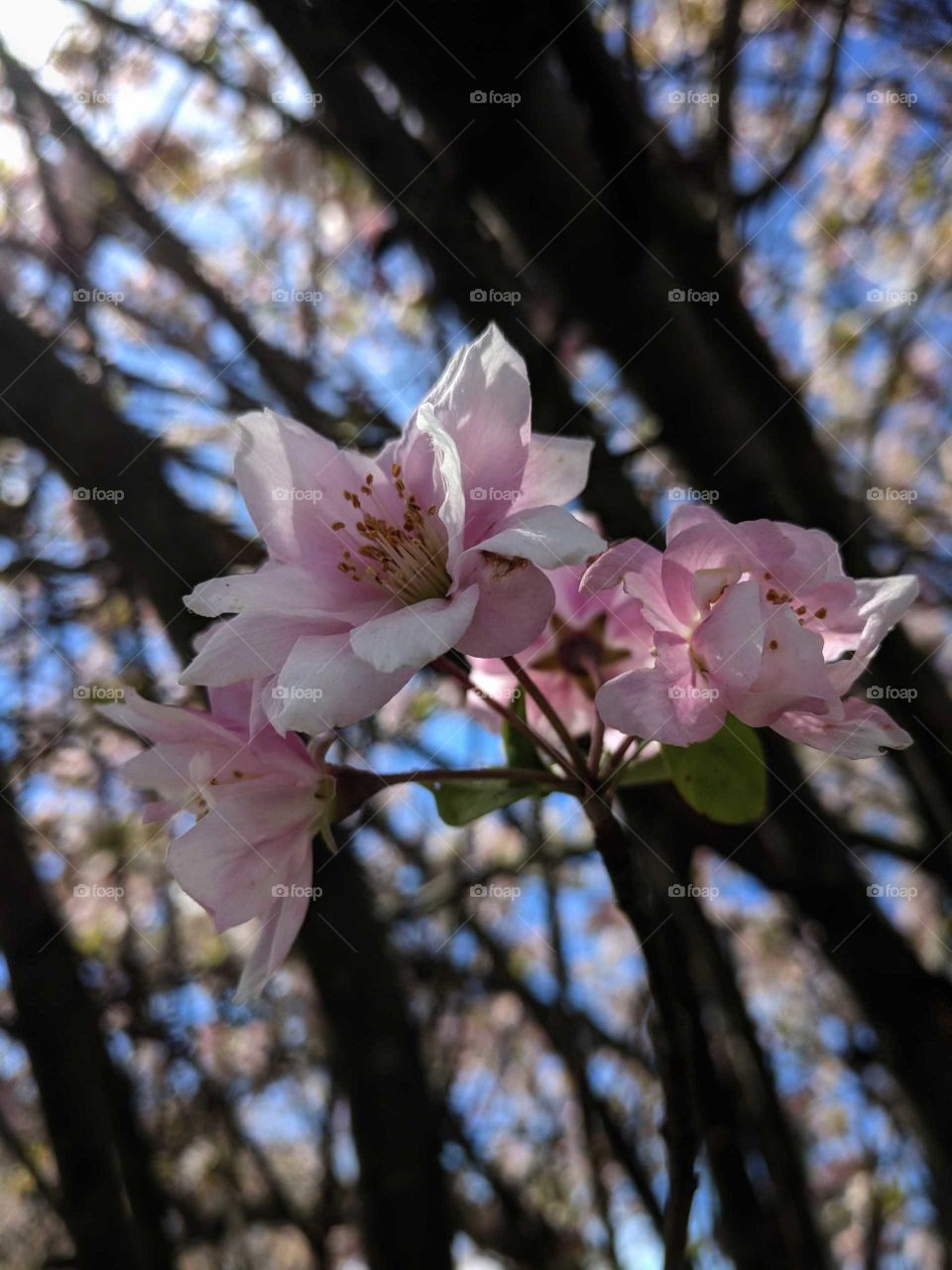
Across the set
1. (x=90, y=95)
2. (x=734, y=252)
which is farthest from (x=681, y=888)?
(x=90, y=95)

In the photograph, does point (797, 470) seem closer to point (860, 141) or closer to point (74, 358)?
point (74, 358)

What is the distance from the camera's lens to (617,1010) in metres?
5.07

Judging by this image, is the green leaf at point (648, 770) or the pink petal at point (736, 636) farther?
the green leaf at point (648, 770)

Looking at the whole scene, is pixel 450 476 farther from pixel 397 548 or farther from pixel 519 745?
pixel 519 745

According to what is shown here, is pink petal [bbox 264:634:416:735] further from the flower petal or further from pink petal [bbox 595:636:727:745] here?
the flower petal

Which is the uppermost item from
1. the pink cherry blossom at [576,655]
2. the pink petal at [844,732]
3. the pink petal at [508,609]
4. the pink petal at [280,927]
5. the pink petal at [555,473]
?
the pink petal at [555,473]

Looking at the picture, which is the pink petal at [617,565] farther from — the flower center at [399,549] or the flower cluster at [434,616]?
the flower center at [399,549]

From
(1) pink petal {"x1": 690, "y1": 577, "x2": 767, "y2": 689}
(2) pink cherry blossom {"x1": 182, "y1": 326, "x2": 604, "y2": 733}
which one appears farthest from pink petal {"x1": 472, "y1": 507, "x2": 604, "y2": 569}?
(1) pink petal {"x1": 690, "y1": 577, "x2": 767, "y2": 689}

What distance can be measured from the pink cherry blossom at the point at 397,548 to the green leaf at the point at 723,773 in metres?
0.20

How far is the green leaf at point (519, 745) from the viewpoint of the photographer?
2.83 feet

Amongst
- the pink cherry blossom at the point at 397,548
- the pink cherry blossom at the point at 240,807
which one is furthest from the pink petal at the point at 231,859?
the pink cherry blossom at the point at 397,548

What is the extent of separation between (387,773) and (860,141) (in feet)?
13.6

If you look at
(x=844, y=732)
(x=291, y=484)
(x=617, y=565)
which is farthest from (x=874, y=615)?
(x=291, y=484)

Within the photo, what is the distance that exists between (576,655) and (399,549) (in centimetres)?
25
